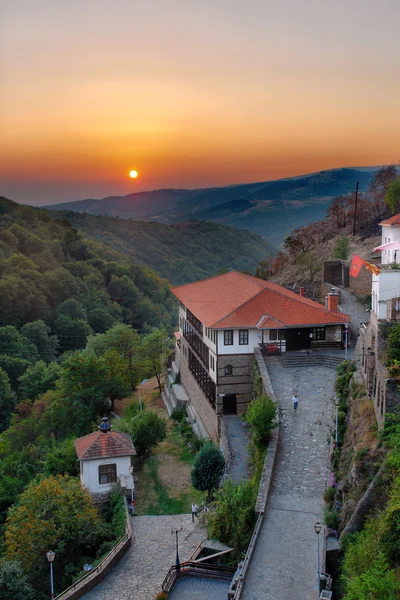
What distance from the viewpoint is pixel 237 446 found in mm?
23375

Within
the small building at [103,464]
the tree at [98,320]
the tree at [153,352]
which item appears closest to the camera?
the small building at [103,464]

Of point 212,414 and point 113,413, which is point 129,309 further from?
point 212,414

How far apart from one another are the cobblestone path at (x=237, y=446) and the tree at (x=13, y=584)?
7.59 metres

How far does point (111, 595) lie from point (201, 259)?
352ft

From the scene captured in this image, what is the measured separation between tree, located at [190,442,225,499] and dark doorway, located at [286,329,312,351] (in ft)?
27.9

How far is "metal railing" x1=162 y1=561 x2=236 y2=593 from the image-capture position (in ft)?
50.0

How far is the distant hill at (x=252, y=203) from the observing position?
152 meters

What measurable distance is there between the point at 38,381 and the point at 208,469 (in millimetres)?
27339

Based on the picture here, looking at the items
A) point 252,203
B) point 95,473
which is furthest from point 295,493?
point 252,203

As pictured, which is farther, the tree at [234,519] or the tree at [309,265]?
the tree at [309,265]

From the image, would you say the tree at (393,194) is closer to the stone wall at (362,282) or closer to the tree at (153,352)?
the stone wall at (362,282)

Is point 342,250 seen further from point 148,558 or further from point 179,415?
point 148,558

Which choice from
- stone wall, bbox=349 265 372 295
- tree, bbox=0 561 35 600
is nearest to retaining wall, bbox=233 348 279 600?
tree, bbox=0 561 35 600

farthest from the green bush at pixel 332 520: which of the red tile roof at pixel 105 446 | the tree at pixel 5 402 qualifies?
the tree at pixel 5 402
